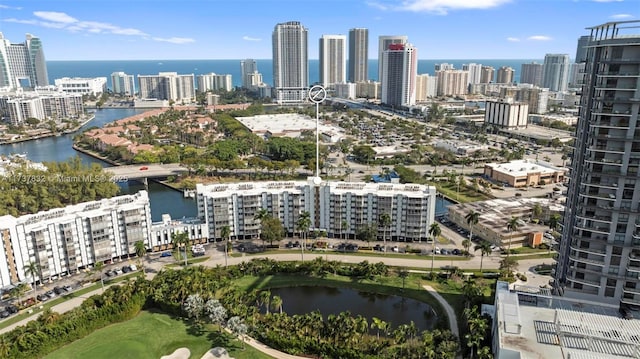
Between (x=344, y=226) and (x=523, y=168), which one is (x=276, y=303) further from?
(x=523, y=168)

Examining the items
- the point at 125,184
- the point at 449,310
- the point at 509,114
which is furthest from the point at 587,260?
the point at 509,114

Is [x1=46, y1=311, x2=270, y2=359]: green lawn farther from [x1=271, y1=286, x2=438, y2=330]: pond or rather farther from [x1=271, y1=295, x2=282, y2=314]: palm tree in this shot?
[x1=271, y1=286, x2=438, y2=330]: pond

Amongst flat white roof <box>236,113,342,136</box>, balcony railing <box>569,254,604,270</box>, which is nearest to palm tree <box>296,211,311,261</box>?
balcony railing <box>569,254,604,270</box>

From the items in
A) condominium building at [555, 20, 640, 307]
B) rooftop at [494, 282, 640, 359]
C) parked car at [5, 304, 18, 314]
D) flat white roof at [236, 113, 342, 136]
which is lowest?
parked car at [5, 304, 18, 314]

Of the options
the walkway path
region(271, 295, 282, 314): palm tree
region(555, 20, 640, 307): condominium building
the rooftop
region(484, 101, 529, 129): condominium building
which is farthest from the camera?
region(484, 101, 529, 129): condominium building

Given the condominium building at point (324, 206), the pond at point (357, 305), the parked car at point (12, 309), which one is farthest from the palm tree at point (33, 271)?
the pond at point (357, 305)

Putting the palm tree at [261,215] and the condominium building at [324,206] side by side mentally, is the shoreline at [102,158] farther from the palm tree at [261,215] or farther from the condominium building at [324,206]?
the palm tree at [261,215]
